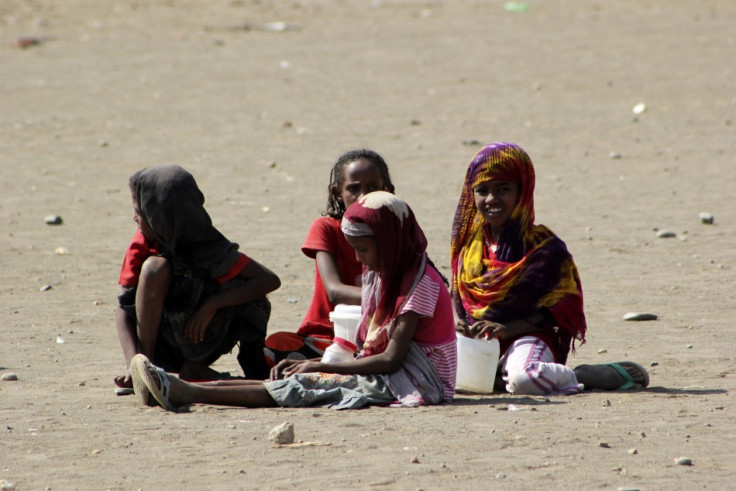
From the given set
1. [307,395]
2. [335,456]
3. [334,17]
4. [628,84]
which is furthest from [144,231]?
[334,17]

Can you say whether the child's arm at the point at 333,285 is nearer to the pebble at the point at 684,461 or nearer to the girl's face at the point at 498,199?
the girl's face at the point at 498,199

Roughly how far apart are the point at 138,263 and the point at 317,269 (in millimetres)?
870

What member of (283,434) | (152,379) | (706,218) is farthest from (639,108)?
(283,434)

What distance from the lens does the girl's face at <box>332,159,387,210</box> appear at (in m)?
5.71

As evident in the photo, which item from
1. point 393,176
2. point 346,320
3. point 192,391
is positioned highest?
point 393,176

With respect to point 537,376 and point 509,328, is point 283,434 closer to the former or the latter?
point 537,376

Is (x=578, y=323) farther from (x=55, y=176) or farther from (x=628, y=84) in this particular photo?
(x=628, y=84)

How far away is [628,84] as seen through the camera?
14992 millimetres

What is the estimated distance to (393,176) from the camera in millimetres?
11484

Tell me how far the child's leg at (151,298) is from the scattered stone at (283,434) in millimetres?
1282

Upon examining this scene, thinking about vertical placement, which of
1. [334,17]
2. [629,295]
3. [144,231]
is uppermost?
[334,17]

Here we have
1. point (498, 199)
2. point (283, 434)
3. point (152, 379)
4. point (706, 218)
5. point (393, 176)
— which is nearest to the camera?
point (283, 434)

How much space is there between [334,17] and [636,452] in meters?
17.4

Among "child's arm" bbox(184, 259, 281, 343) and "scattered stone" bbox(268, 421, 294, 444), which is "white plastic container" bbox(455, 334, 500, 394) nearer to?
"child's arm" bbox(184, 259, 281, 343)
